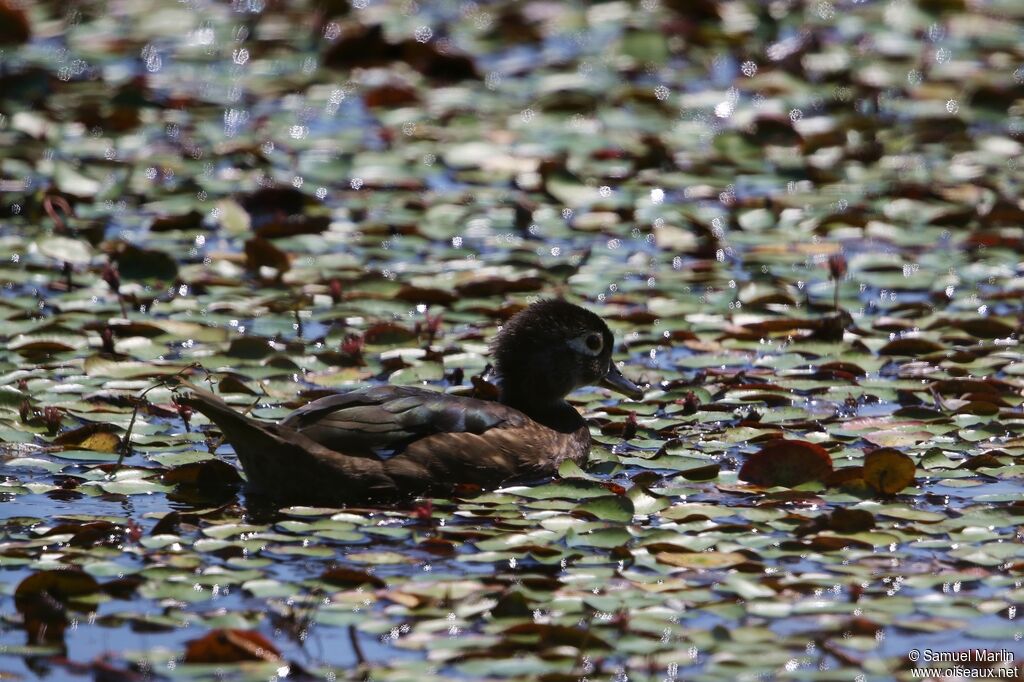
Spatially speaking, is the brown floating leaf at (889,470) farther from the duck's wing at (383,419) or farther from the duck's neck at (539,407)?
the duck's wing at (383,419)

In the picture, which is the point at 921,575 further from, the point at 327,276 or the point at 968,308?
the point at 327,276

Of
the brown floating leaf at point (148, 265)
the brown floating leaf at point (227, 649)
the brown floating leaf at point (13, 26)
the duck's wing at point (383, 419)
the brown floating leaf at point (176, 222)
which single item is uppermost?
the brown floating leaf at point (13, 26)

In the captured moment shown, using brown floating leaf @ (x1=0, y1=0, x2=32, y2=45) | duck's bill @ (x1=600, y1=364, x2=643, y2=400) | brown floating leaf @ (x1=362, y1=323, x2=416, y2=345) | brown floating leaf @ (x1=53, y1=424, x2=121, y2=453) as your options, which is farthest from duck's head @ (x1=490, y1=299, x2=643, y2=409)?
brown floating leaf @ (x1=0, y1=0, x2=32, y2=45)

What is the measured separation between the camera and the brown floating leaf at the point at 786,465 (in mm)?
7207

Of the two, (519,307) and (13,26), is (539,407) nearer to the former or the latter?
(519,307)

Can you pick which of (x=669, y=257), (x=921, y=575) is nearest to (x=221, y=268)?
(x=669, y=257)

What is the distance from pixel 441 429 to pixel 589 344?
1.11 meters

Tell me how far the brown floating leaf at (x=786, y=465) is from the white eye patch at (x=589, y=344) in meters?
1.20

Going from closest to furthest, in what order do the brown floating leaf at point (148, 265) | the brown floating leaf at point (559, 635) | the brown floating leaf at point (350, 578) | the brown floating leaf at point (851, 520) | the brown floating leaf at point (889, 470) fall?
the brown floating leaf at point (559, 635)
the brown floating leaf at point (350, 578)
the brown floating leaf at point (851, 520)
the brown floating leaf at point (889, 470)
the brown floating leaf at point (148, 265)

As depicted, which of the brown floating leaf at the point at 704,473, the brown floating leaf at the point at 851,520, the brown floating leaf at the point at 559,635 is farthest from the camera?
the brown floating leaf at the point at 704,473

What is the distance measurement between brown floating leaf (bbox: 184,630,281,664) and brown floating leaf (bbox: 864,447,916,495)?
2772 millimetres

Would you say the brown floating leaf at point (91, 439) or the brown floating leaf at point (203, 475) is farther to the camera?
the brown floating leaf at point (91, 439)

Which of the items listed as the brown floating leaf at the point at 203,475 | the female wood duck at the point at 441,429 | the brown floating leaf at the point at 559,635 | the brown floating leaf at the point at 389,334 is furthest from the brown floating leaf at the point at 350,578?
the brown floating leaf at the point at 389,334

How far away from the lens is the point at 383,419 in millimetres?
7258
